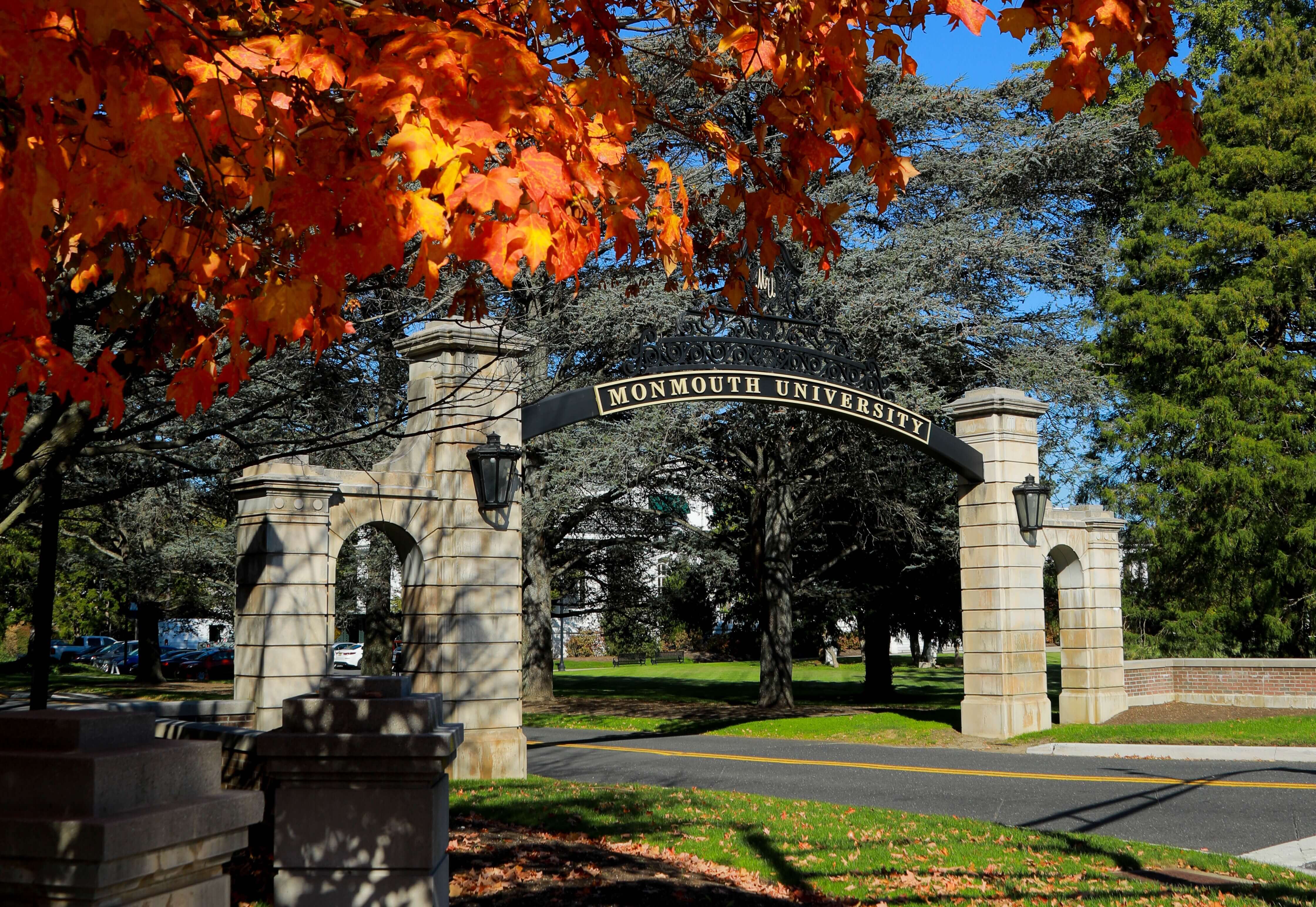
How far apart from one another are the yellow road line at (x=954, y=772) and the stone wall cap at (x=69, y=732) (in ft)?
38.5

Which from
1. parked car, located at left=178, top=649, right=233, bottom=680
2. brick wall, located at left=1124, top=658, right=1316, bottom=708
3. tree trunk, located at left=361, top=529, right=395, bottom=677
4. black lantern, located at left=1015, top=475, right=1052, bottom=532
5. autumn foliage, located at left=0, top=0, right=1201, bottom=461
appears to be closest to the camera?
autumn foliage, located at left=0, top=0, right=1201, bottom=461

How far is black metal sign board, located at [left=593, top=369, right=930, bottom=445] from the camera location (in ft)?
47.5

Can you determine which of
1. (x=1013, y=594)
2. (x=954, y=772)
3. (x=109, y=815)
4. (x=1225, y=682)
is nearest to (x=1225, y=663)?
(x=1225, y=682)

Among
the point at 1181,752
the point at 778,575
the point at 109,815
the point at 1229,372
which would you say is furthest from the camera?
the point at 1229,372

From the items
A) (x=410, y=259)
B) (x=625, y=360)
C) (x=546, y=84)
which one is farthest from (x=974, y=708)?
(x=546, y=84)

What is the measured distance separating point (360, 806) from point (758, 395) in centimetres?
1147

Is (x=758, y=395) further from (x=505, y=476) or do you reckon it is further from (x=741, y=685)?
(x=741, y=685)

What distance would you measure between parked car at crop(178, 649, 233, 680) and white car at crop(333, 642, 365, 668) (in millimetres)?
5415

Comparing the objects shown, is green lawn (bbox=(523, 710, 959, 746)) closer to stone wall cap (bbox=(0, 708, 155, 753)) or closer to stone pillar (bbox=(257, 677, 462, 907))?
stone pillar (bbox=(257, 677, 462, 907))

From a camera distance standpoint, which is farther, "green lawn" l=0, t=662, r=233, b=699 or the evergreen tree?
"green lawn" l=0, t=662, r=233, b=699

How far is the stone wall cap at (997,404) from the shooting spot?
18.1 metres

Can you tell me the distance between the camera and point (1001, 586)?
58.0 ft

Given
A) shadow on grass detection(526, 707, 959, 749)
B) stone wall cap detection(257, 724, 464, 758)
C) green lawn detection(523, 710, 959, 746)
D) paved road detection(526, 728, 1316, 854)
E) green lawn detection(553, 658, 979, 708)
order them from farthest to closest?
green lawn detection(553, 658, 979, 708) < shadow on grass detection(526, 707, 959, 749) < green lawn detection(523, 710, 959, 746) < paved road detection(526, 728, 1316, 854) < stone wall cap detection(257, 724, 464, 758)

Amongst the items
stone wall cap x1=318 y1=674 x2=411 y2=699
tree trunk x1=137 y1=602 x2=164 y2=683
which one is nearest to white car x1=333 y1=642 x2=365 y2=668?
tree trunk x1=137 y1=602 x2=164 y2=683
